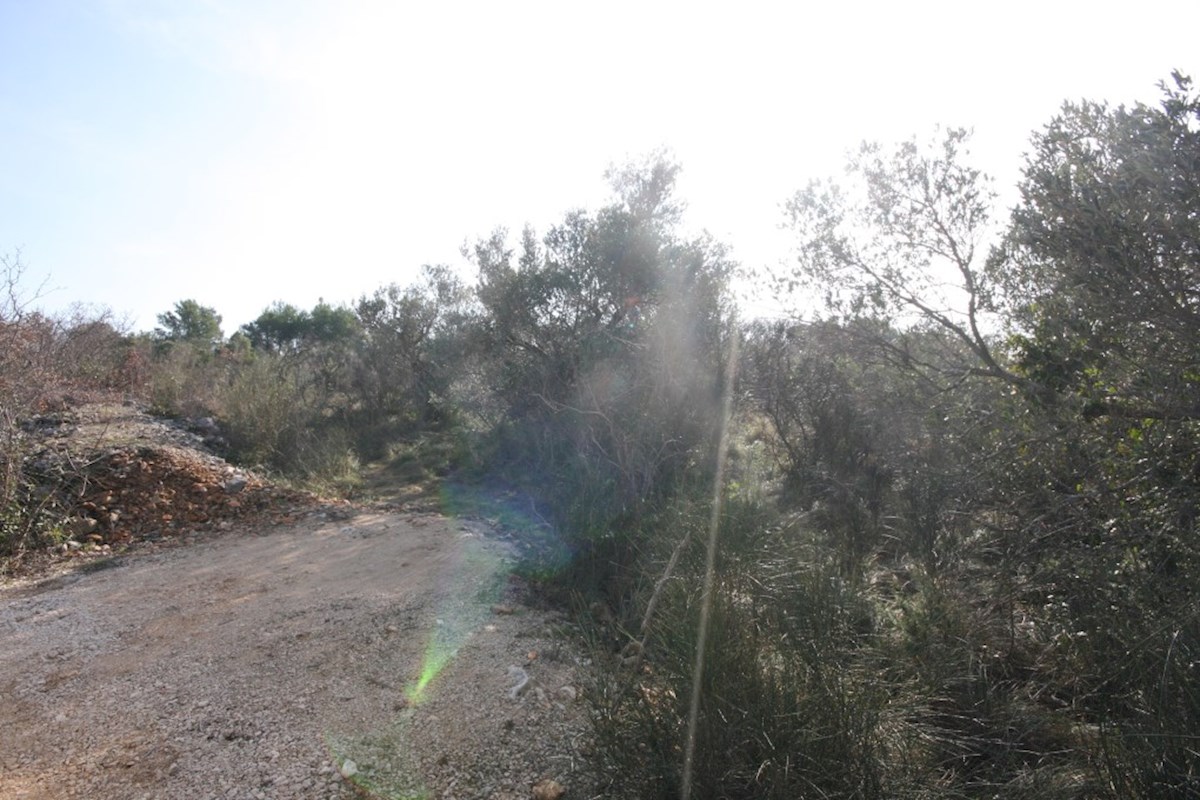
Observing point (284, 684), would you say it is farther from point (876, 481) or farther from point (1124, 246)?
point (876, 481)

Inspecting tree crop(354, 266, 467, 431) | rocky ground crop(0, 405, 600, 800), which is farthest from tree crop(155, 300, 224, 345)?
rocky ground crop(0, 405, 600, 800)

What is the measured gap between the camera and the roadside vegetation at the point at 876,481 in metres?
2.37

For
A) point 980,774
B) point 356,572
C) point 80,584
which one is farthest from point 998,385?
point 80,584

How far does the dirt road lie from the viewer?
3.05 m

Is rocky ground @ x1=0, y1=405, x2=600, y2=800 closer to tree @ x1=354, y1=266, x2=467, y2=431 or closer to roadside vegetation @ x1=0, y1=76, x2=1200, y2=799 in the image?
roadside vegetation @ x1=0, y1=76, x2=1200, y2=799

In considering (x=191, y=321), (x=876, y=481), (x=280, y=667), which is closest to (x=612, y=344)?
(x=876, y=481)

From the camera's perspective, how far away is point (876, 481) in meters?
6.82

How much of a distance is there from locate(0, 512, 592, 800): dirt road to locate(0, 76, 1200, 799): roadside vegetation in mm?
633

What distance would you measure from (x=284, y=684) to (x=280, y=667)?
0.23 m

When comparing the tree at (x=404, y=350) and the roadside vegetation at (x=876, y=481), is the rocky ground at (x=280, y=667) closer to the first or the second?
the roadside vegetation at (x=876, y=481)

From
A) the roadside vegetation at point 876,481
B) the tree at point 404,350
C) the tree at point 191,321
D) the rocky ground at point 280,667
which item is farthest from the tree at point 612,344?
the tree at point 191,321

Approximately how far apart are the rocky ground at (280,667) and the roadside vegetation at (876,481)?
1.72 ft

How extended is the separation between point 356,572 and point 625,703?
13.1 ft

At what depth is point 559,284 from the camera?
380 inches
